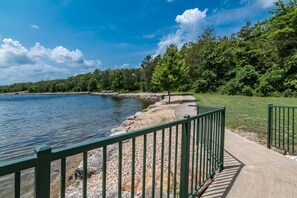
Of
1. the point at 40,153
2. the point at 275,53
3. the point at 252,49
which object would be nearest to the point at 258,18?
the point at 252,49

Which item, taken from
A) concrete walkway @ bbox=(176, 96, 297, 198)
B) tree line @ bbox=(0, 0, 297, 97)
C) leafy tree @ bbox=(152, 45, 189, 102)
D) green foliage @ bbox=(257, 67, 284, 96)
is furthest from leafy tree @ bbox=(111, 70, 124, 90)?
concrete walkway @ bbox=(176, 96, 297, 198)

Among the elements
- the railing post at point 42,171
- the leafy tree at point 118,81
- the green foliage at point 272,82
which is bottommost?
the railing post at point 42,171

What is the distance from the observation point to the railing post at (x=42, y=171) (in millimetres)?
1147

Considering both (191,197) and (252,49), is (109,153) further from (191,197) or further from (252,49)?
(252,49)

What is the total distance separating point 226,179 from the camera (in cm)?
366

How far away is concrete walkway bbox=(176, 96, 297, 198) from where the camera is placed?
318 centimetres

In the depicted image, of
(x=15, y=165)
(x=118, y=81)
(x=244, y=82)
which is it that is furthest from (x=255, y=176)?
(x=118, y=81)

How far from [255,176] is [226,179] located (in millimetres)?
516

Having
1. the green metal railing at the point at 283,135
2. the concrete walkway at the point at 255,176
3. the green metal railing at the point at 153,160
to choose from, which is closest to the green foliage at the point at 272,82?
the green metal railing at the point at 283,135

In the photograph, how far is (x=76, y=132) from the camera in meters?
12.0

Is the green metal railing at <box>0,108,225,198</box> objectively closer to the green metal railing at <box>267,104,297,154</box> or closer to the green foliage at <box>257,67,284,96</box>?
the green metal railing at <box>267,104,297,154</box>

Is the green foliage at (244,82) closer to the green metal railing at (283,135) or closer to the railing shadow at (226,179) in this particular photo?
the green metal railing at (283,135)

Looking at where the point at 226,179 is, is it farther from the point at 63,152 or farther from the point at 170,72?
the point at 170,72

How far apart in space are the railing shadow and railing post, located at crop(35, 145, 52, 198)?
261cm
